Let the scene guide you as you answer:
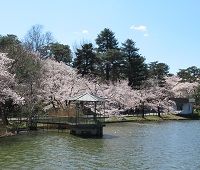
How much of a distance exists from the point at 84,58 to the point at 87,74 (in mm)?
3243

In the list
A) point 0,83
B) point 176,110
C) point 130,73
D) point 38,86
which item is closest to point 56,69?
point 38,86

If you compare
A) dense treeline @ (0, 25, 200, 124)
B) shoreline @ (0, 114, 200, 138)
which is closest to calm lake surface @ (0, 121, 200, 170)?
shoreline @ (0, 114, 200, 138)

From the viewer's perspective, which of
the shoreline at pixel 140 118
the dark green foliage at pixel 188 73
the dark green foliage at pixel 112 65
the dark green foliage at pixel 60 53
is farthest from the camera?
the dark green foliage at pixel 188 73

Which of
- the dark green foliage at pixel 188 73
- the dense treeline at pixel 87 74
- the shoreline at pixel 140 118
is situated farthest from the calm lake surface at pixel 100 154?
the dark green foliage at pixel 188 73

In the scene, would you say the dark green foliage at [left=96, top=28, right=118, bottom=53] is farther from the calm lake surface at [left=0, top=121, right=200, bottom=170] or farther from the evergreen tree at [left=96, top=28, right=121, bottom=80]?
the calm lake surface at [left=0, top=121, right=200, bottom=170]

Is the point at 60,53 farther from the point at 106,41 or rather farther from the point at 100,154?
the point at 100,154

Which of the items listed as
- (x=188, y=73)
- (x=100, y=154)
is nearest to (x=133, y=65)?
(x=188, y=73)

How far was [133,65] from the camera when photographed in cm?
6125

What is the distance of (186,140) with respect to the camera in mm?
27281

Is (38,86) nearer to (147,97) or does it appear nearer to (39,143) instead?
(39,143)

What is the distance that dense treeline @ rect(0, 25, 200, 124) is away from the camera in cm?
3638

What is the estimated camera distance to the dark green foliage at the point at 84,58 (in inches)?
2328

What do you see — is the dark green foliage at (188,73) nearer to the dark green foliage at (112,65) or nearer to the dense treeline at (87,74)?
the dense treeline at (87,74)

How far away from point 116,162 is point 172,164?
322 centimetres
